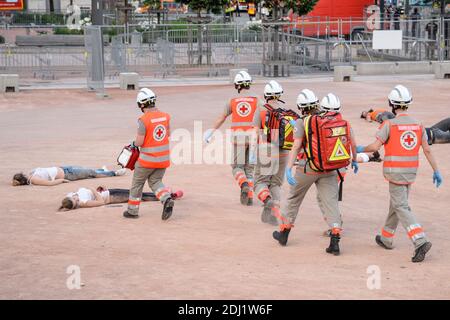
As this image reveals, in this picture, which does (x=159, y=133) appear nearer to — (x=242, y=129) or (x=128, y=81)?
(x=242, y=129)

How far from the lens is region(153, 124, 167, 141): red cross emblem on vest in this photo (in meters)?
9.98

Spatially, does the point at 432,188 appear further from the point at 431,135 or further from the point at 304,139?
the point at 304,139

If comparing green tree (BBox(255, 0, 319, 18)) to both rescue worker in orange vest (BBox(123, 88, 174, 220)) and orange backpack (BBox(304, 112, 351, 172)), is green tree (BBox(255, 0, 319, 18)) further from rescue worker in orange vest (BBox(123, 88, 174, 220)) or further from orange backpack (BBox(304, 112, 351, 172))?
orange backpack (BBox(304, 112, 351, 172))

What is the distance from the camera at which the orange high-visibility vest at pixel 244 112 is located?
1102 centimetres

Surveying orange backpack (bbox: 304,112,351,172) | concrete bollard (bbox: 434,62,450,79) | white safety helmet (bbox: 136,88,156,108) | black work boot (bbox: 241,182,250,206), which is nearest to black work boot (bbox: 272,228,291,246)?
orange backpack (bbox: 304,112,351,172)

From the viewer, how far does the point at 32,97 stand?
26094 mm

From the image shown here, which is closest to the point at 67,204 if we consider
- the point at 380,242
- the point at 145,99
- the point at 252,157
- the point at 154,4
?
the point at 145,99

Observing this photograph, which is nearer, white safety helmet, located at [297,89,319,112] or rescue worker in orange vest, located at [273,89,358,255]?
rescue worker in orange vest, located at [273,89,358,255]

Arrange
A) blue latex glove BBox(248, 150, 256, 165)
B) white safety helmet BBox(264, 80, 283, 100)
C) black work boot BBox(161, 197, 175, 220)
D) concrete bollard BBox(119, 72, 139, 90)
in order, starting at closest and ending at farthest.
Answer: black work boot BBox(161, 197, 175, 220) < white safety helmet BBox(264, 80, 283, 100) < blue latex glove BBox(248, 150, 256, 165) < concrete bollard BBox(119, 72, 139, 90)

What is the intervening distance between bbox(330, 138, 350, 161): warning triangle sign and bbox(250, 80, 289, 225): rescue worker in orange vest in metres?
1.89

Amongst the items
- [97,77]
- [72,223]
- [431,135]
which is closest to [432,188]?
[431,135]

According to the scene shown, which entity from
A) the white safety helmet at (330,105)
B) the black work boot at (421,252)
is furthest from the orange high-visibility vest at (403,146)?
the black work boot at (421,252)

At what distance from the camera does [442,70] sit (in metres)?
30.4

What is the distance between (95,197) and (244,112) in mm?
2321
